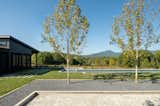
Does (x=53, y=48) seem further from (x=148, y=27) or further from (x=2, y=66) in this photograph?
(x=2, y=66)

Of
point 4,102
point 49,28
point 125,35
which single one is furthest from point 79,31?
point 4,102

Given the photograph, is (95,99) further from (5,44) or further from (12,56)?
(12,56)

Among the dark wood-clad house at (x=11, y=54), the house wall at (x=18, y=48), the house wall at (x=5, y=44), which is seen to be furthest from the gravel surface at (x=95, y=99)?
the house wall at (x=18, y=48)

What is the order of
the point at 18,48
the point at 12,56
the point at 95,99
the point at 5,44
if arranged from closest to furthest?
the point at 95,99 < the point at 5,44 < the point at 12,56 < the point at 18,48

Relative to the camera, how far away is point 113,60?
40562mm

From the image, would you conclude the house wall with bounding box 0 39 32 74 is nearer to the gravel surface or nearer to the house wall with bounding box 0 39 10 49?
the house wall with bounding box 0 39 10 49

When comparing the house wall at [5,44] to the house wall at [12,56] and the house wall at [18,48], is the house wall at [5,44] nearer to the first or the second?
the house wall at [12,56]

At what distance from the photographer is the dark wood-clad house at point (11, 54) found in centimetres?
2234

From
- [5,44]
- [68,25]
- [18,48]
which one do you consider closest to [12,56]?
[5,44]

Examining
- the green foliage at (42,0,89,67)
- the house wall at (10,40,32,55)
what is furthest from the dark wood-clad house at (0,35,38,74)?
the green foliage at (42,0,89,67)

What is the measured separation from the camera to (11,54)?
79.7ft

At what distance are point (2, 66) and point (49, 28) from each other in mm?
11053

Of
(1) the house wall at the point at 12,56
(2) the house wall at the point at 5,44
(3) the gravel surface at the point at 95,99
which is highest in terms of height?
(2) the house wall at the point at 5,44

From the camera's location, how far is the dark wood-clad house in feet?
73.3
